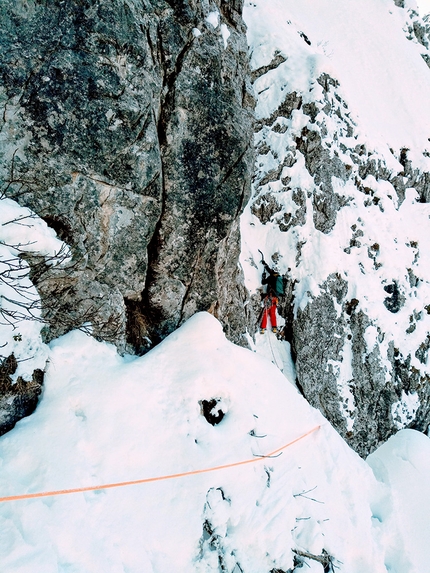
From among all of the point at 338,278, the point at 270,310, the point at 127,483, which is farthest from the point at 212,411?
the point at 338,278

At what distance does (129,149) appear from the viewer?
4621 millimetres

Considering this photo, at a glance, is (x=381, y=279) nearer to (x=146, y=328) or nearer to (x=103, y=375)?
(x=146, y=328)

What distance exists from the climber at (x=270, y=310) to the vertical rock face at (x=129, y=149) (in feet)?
10.7

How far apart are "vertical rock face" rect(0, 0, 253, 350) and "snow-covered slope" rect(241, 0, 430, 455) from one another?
3893mm

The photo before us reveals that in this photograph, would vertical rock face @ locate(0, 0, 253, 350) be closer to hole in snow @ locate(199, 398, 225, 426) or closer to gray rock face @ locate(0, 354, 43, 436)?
gray rock face @ locate(0, 354, 43, 436)

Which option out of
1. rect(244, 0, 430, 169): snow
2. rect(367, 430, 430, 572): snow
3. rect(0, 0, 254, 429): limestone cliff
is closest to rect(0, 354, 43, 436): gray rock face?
rect(0, 0, 254, 429): limestone cliff

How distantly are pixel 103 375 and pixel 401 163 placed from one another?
1249 centimetres

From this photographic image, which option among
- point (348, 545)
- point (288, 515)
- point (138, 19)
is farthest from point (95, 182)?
point (348, 545)

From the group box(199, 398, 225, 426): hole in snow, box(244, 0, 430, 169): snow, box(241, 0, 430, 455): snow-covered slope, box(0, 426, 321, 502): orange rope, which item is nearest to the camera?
box(0, 426, 321, 502): orange rope

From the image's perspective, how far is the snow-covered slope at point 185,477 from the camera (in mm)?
3053

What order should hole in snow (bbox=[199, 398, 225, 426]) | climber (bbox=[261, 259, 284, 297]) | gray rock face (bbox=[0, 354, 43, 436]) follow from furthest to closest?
climber (bbox=[261, 259, 284, 297])
hole in snow (bbox=[199, 398, 225, 426])
gray rock face (bbox=[0, 354, 43, 436])

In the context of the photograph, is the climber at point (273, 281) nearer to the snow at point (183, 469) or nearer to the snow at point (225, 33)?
the snow at point (183, 469)

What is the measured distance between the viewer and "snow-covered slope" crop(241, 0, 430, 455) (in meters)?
9.34

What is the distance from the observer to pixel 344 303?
31.7 feet
